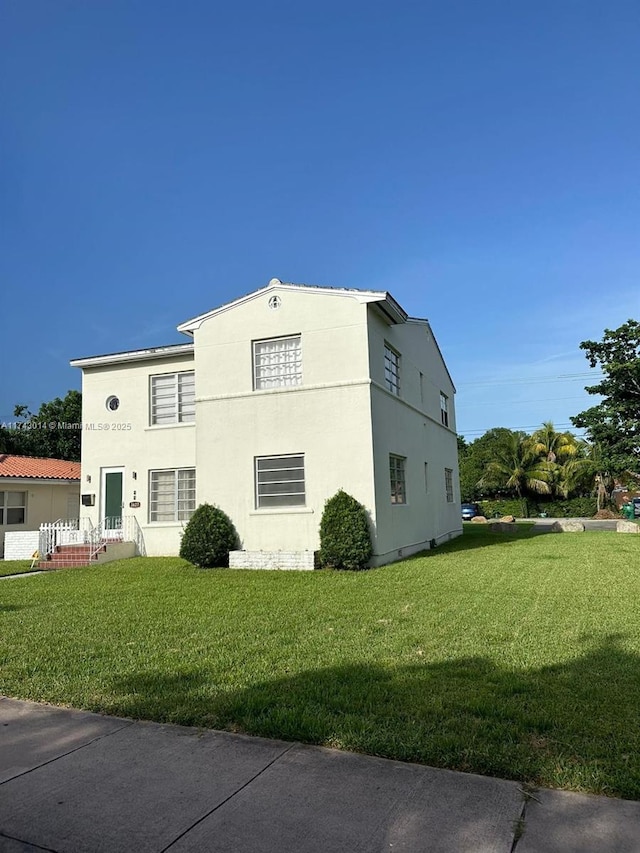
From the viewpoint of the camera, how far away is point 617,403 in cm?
2464

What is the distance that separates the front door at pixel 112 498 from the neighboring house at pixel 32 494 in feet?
12.0

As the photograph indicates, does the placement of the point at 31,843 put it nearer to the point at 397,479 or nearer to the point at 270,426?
the point at 270,426

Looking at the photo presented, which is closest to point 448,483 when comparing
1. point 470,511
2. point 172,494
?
point 172,494

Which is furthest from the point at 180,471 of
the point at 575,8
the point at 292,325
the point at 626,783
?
the point at 626,783

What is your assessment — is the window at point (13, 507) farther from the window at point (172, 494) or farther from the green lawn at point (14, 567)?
the window at point (172, 494)

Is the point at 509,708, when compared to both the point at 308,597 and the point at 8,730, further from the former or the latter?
the point at 308,597

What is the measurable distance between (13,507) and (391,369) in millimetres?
14391

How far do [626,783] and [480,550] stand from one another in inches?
556

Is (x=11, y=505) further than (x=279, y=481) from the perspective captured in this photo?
Yes

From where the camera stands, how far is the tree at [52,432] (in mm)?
35994

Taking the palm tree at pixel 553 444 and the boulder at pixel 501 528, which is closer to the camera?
the boulder at pixel 501 528

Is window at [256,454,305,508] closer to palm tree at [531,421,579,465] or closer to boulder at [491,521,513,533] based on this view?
boulder at [491,521,513,533]

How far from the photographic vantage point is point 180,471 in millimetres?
17984

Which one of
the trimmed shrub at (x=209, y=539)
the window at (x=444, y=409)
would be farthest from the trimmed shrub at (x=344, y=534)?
the window at (x=444, y=409)
